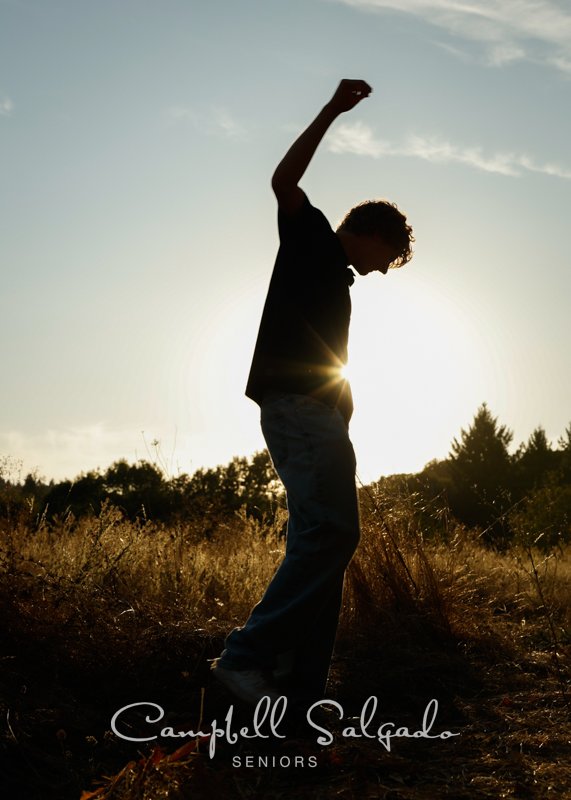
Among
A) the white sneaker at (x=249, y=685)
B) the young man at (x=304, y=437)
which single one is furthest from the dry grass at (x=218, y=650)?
the young man at (x=304, y=437)

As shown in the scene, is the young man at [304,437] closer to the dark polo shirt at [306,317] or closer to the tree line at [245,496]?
the dark polo shirt at [306,317]

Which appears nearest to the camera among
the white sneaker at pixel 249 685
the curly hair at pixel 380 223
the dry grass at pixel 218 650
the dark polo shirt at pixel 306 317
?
Answer: the dry grass at pixel 218 650

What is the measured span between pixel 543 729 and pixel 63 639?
1948 millimetres

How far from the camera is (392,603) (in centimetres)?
459

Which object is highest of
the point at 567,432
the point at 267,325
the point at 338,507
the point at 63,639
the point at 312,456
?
the point at 567,432

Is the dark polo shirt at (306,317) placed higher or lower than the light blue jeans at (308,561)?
higher

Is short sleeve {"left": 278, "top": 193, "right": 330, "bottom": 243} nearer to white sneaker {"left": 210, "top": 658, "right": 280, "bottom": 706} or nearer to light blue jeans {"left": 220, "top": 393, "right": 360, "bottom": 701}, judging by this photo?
light blue jeans {"left": 220, "top": 393, "right": 360, "bottom": 701}

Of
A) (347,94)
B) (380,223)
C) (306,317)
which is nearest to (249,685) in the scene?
(306,317)

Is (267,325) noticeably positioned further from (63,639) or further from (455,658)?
(455,658)

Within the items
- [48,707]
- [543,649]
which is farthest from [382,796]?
[543,649]

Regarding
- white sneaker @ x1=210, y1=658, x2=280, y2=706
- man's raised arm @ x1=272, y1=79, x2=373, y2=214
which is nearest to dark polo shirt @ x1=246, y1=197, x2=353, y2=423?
man's raised arm @ x1=272, y1=79, x2=373, y2=214

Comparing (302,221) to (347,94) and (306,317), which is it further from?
(347,94)

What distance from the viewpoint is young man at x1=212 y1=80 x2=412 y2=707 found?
2.72m

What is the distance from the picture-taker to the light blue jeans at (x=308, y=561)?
2717 mm
